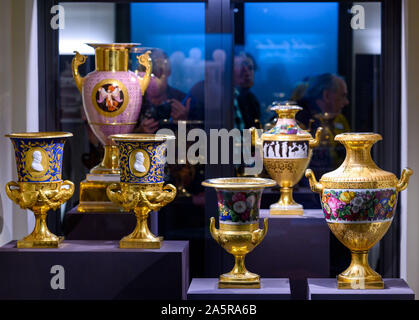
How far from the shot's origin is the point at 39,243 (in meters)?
3.68

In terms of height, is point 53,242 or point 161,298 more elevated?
point 53,242

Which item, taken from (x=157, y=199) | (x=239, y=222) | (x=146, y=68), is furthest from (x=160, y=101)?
(x=239, y=222)

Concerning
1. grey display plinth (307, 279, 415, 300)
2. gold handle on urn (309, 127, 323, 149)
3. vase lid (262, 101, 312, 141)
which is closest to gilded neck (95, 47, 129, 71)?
vase lid (262, 101, 312, 141)

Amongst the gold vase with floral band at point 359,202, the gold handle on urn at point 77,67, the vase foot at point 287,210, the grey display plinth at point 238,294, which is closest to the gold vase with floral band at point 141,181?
the grey display plinth at point 238,294

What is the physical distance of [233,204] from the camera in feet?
10.8

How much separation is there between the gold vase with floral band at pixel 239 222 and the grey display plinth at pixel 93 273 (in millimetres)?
298

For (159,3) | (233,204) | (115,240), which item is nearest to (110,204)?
(115,240)

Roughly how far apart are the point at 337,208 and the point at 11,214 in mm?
1846

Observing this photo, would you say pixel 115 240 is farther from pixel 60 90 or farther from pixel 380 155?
pixel 380 155

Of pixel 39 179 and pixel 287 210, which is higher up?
pixel 39 179

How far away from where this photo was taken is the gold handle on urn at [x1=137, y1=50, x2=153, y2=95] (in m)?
4.00

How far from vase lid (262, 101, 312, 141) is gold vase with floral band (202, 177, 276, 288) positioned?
1.94ft

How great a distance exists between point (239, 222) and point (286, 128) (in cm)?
80

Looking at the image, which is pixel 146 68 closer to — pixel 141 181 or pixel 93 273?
pixel 141 181
